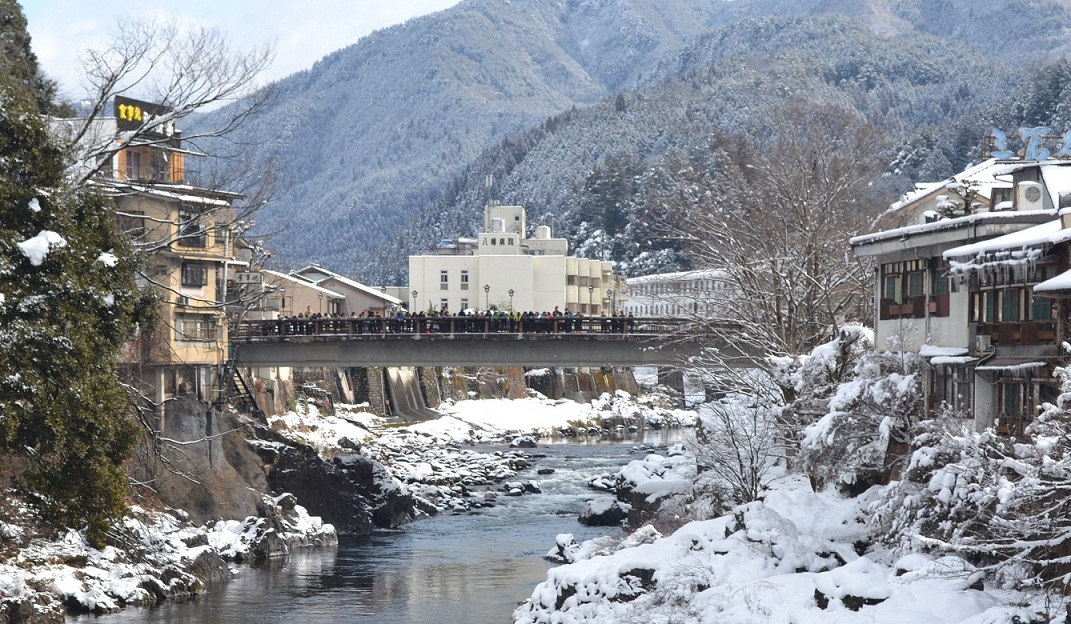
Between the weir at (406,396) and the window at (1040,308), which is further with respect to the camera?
the weir at (406,396)

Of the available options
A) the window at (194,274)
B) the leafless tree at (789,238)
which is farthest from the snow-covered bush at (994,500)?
the window at (194,274)

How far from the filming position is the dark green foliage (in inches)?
936

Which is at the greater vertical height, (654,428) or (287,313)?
(287,313)

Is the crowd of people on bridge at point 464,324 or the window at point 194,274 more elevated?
the window at point 194,274

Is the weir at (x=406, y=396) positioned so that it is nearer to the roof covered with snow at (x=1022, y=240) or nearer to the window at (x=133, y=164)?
the window at (x=133, y=164)

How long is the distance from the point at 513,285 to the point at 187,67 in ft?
299

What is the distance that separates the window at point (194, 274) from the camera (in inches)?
2063

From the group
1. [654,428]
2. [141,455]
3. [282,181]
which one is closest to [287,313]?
[654,428]

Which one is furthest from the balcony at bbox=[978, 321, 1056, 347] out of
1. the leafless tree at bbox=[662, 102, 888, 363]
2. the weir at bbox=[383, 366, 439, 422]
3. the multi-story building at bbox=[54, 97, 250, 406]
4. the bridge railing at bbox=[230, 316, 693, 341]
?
the weir at bbox=[383, 366, 439, 422]

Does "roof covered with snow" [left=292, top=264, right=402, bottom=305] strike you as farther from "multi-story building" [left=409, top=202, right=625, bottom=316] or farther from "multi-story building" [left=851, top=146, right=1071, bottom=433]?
"multi-story building" [left=851, top=146, right=1071, bottom=433]

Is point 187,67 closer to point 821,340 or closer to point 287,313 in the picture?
point 821,340

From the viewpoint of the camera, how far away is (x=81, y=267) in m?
25.0

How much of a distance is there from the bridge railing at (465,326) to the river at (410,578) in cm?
697

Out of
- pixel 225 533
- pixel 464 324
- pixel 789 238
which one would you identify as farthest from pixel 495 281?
pixel 225 533
